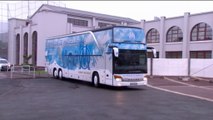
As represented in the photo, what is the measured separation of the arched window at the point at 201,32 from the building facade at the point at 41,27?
15351 mm

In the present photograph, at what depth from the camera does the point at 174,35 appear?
47.9 meters

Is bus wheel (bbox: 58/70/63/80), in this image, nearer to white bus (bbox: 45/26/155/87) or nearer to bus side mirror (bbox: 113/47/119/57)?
white bus (bbox: 45/26/155/87)

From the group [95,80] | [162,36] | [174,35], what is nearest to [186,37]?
[174,35]

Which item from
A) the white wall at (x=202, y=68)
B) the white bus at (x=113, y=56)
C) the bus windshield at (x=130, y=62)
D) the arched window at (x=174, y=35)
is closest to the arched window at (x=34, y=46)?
the arched window at (x=174, y=35)

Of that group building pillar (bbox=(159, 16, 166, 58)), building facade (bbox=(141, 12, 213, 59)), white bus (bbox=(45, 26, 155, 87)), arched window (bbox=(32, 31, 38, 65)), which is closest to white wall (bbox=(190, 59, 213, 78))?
building facade (bbox=(141, 12, 213, 59))

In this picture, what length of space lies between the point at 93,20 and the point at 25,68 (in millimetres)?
31351

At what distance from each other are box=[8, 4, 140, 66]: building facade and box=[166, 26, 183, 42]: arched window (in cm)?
1092

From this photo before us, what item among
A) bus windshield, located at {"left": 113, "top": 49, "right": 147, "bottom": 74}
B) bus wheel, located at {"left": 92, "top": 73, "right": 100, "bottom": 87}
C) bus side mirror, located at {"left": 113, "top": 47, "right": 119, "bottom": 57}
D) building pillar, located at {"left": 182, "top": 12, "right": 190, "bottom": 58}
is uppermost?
building pillar, located at {"left": 182, "top": 12, "right": 190, "bottom": 58}

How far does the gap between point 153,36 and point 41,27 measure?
18238mm

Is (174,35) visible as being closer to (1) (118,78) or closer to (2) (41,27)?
(2) (41,27)

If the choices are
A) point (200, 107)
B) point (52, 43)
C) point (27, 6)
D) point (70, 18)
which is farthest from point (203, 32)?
point (27, 6)

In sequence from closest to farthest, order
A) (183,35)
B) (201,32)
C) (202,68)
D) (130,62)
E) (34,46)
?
(130,62), (202,68), (201,32), (183,35), (34,46)

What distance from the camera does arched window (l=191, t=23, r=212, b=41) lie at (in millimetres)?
42781

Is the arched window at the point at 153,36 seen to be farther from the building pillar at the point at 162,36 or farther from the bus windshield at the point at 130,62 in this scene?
the bus windshield at the point at 130,62
